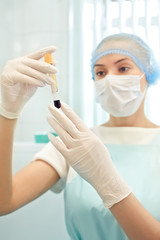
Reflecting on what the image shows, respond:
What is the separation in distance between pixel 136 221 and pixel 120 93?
0.54 m

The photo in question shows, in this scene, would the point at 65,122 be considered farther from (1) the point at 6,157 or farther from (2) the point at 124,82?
(2) the point at 124,82

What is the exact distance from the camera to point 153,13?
1.93m

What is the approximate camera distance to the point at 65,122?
0.91 m

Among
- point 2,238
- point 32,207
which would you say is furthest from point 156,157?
point 2,238

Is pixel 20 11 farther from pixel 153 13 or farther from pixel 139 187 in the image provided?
pixel 139 187

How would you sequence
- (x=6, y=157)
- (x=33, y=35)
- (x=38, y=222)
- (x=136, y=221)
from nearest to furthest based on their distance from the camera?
(x=136, y=221) < (x=6, y=157) < (x=38, y=222) < (x=33, y=35)

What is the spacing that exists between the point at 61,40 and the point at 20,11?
429mm

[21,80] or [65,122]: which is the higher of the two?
[21,80]

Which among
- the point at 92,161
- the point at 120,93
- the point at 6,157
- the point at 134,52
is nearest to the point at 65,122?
the point at 92,161

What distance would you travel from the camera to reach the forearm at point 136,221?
2.90ft

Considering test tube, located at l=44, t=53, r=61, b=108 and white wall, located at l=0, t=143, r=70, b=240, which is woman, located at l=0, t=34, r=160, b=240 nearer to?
test tube, located at l=44, t=53, r=61, b=108

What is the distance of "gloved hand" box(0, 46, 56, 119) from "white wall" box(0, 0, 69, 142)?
1235mm

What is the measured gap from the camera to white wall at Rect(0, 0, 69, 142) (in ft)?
7.32

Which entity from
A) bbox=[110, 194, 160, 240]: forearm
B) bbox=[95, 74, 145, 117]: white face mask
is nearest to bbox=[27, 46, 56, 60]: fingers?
Answer: bbox=[95, 74, 145, 117]: white face mask
